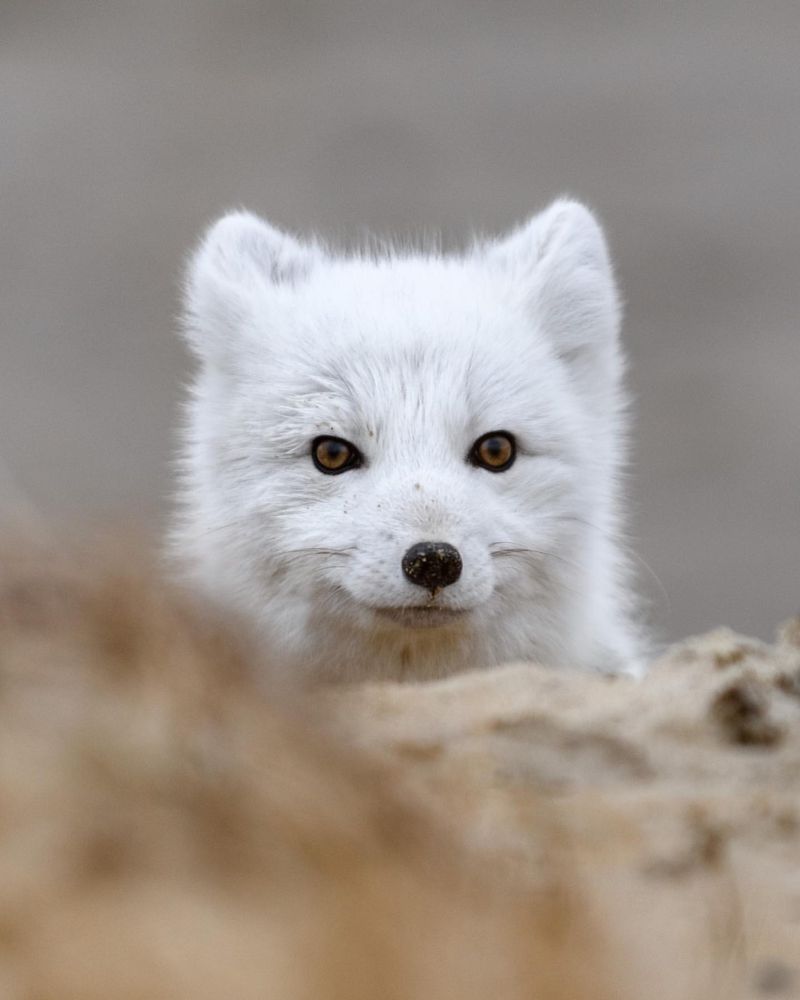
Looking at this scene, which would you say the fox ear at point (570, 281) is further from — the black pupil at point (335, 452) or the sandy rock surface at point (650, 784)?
the sandy rock surface at point (650, 784)

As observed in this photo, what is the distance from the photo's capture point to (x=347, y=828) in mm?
1091

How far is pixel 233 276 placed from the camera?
4.18 meters

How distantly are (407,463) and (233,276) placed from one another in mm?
1065

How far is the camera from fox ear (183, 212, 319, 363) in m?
4.03

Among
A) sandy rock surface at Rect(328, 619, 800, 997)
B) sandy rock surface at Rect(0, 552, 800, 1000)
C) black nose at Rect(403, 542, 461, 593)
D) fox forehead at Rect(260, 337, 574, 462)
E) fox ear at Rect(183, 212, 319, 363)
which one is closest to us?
sandy rock surface at Rect(0, 552, 800, 1000)

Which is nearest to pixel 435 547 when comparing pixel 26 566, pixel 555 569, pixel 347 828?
pixel 555 569

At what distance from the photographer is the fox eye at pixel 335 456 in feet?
11.7

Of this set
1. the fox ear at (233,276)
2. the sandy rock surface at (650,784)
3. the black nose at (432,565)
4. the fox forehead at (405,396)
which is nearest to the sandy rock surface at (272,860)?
the sandy rock surface at (650,784)

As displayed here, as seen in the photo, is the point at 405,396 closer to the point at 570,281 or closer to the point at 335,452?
the point at 335,452

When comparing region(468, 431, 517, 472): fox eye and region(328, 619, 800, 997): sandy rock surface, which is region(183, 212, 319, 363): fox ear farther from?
region(328, 619, 800, 997): sandy rock surface

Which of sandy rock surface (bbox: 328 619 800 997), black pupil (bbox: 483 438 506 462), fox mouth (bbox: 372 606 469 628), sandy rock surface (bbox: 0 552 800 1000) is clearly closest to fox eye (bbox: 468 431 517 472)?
black pupil (bbox: 483 438 506 462)

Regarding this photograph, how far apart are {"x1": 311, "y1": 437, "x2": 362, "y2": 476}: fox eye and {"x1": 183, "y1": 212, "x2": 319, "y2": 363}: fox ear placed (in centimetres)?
53

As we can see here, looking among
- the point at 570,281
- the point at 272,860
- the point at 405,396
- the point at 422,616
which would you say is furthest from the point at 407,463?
the point at 272,860

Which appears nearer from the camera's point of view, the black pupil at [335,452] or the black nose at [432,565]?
the black nose at [432,565]
